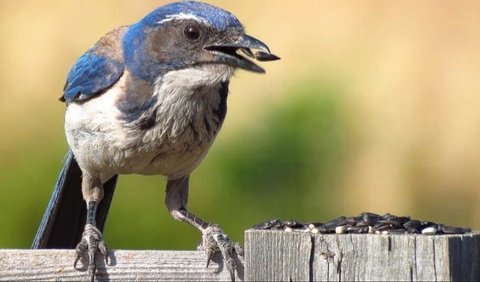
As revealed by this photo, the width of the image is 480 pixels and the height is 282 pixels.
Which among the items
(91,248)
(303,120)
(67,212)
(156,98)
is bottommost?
(91,248)

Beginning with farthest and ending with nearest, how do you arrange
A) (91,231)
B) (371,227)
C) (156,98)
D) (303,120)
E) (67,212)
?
(303,120) → (67,212) → (156,98) → (91,231) → (371,227)

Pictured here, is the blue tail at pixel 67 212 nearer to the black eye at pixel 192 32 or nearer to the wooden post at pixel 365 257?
the black eye at pixel 192 32

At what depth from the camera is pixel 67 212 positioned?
23.6 feet

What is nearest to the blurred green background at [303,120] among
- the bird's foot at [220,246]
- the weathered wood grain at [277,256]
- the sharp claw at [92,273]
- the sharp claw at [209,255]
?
the bird's foot at [220,246]

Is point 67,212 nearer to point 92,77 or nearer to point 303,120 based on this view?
point 92,77

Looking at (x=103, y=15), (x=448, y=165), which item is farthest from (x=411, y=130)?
(x=103, y=15)

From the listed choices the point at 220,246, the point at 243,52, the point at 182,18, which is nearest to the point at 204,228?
the point at 220,246

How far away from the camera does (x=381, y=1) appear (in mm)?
11188

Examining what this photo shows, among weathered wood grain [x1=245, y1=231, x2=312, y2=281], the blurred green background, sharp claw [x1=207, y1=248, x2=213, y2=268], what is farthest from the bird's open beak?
the blurred green background

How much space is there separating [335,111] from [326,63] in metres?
0.87

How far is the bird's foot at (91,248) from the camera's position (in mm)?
5328

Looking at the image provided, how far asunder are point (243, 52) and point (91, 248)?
1.21 meters

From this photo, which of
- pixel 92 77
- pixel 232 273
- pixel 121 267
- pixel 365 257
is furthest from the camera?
pixel 92 77

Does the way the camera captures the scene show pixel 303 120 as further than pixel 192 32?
Yes
